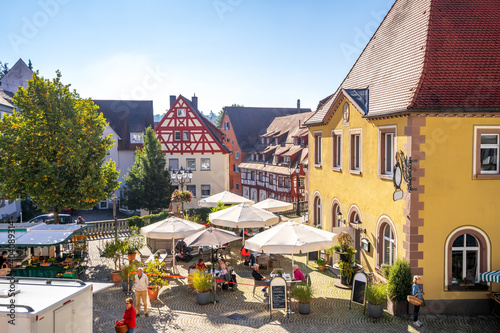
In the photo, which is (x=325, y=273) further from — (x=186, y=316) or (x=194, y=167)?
(x=194, y=167)

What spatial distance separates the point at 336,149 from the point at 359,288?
Answer: 330 inches

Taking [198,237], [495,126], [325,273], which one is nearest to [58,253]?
[198,237]

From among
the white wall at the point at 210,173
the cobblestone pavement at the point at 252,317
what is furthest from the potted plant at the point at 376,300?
the white wall at the point at 210,173

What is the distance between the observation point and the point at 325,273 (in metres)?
19.3

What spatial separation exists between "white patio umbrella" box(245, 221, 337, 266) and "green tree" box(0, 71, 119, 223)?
398 inches

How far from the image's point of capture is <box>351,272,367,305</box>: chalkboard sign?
14.1 meters

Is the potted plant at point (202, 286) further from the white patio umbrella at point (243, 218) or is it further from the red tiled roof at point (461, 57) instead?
the red tiled roof at point (461, 57)

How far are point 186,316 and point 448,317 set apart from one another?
8337mm

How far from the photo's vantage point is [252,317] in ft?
45.5

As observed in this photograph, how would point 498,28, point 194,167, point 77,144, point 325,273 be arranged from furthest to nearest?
point 194,167, point 77,144, point 325,273, point 498,28

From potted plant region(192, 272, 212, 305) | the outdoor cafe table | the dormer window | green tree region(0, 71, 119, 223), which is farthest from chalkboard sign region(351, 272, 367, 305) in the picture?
the dormer window

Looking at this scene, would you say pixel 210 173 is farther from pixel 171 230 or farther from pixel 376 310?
pixel 376 310

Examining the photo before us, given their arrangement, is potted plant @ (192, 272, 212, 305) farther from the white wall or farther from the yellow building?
the white wall

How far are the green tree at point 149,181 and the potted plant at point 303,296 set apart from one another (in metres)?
28.7
